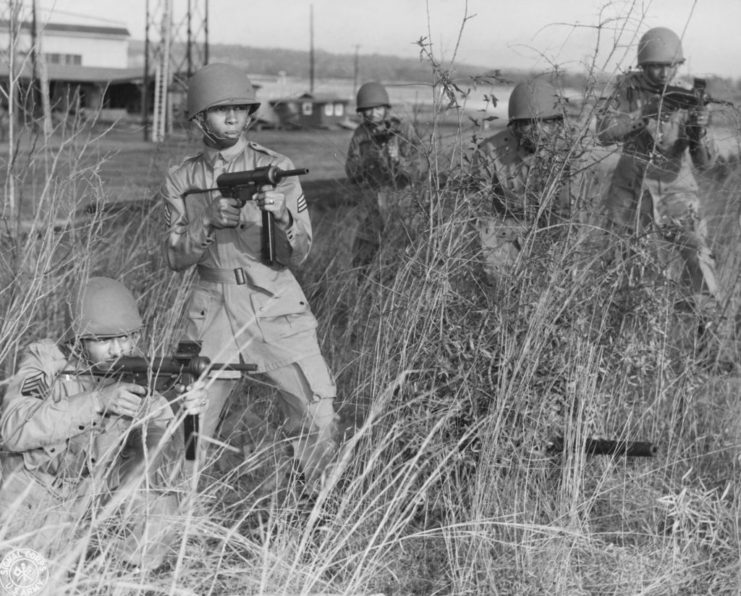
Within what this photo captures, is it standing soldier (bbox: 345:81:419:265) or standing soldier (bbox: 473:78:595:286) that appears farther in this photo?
standing soldier (bbox: 345:81:419:265)

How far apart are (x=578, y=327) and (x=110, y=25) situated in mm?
75114

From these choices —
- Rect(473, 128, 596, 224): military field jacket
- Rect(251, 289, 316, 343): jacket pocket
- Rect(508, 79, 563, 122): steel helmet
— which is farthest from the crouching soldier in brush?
Rect(508, 79, 563, 122): steel helmet

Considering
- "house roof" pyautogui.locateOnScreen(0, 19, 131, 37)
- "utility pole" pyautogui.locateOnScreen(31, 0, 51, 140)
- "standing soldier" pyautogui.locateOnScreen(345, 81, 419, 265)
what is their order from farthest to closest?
"house roof" pyautogui.locateOnScreen(0, 19, 131, 37)
"standing soldier" pyautogui.locateOnScreen(345, 81, 419, 265)
"utility pole" pyautogui.locateOnScreen(31, 0, 51, 140)

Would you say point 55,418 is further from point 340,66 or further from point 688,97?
point 340,66

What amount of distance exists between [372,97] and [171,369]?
4708 mm

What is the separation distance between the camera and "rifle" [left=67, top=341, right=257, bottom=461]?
3.55 m

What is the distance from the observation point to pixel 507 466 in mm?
3818

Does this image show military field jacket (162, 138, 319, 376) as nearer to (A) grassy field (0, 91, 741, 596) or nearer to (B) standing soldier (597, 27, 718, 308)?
(A) grassy field (0, 91, 741, 596)

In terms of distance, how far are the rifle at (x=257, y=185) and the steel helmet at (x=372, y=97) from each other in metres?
3.88

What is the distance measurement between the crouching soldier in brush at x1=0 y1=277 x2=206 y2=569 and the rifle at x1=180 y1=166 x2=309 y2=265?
539mm

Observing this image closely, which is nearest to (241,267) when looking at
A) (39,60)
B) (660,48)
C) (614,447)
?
(614,447)

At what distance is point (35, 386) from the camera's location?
12.0ft

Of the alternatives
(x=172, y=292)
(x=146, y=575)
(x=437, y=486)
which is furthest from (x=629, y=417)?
(x=172, y=292)

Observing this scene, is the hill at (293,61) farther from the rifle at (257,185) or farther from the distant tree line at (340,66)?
the rifle at (257,185)
